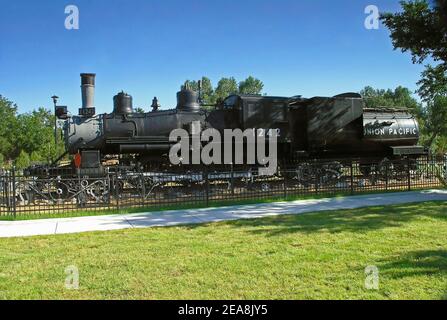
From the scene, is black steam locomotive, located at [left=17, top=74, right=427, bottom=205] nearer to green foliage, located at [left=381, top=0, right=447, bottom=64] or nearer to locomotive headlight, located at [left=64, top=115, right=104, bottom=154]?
locomotive headlight, located at [left=64, top=115, right=104, bottom=154]

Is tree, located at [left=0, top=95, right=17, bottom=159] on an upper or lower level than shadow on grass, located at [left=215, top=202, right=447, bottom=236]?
upper

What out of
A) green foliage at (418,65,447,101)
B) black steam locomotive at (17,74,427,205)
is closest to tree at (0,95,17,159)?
black steam locomotive at (17,74,427,205)

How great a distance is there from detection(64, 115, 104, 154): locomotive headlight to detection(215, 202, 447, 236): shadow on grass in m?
7.30

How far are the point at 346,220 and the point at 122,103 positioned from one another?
9.34 meters

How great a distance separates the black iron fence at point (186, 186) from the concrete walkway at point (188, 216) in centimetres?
85

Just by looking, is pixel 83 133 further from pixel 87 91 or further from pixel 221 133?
pixel 221 133

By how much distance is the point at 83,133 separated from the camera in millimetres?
14086

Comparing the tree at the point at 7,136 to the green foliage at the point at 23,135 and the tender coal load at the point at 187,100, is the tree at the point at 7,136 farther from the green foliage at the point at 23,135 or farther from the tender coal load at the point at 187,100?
the tender coal load at the point at 187,100

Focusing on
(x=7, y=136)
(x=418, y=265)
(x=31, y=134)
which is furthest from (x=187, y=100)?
(x=7, y=136)

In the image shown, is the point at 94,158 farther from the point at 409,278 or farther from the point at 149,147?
the point at 409,278

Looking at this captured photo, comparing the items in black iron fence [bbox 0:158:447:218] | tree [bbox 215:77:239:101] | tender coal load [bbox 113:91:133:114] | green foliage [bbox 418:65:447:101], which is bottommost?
black iron fence [bbox 0:158:447:218]

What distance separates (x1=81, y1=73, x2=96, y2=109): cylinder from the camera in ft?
48.9

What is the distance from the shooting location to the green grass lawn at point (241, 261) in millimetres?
4578
